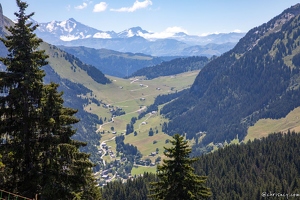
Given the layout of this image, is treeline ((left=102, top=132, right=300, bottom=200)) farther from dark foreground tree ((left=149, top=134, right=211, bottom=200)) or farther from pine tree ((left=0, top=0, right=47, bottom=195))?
pine tree ((left=0, top=0, right=47, bottom=195))

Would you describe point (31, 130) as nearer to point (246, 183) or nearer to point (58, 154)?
point (58, 154)

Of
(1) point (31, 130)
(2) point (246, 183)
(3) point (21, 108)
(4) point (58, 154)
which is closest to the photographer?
(4) point (58, 154)

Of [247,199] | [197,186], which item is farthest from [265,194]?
[197,186]

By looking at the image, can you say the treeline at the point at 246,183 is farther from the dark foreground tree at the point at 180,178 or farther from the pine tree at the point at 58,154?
the pine tree at the point at 58,154

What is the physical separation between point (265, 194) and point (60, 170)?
13508cm

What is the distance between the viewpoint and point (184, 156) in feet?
123

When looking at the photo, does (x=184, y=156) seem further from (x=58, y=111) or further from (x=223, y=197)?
(x=223, y=197)

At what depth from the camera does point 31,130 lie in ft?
98.9

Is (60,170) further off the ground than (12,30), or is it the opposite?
(12,30)

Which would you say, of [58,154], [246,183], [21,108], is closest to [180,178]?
[58,154]

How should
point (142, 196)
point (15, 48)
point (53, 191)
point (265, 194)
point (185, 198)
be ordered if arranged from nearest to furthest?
1. point (53, 191)
2. point (15, 48)
3. point (185, 198)
4. point (265, 194)
5. point (142, 196)

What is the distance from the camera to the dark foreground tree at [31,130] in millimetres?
28922

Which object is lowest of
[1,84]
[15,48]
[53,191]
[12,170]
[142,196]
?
[142,196]

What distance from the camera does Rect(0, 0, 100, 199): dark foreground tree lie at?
28.9 meters
